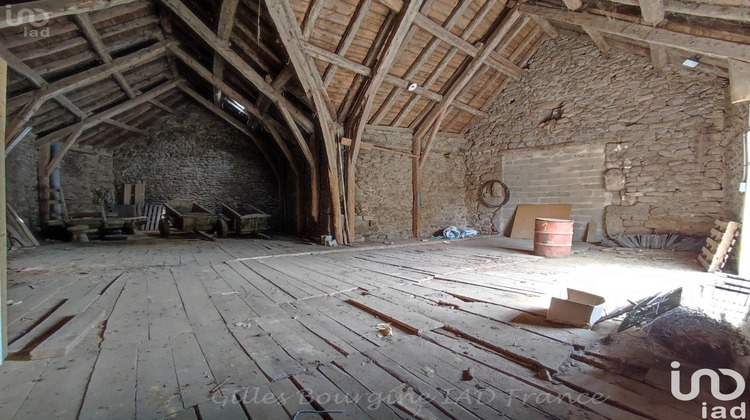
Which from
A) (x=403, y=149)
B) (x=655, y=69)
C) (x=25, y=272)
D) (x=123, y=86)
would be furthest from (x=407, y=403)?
(x=123, y=86)

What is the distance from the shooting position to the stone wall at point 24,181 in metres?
6.66

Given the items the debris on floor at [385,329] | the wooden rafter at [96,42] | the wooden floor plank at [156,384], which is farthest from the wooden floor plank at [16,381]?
the wooden rafter at [96,42]

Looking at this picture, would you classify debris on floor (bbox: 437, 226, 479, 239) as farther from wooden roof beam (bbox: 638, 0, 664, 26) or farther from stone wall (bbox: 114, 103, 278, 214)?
stone wall (bbox: 114, 103, 278, 214)

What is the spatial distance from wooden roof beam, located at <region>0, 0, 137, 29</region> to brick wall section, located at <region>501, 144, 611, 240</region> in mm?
7695

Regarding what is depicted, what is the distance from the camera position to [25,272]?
3.92m

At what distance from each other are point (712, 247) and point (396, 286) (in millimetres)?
4347

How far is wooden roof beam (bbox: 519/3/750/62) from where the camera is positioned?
382 cm

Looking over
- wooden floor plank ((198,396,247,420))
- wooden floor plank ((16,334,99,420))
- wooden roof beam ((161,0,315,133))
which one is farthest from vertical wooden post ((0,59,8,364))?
wooden roof beam ((161,0,315,133))

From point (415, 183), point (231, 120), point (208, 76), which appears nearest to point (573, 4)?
point (415, 183)

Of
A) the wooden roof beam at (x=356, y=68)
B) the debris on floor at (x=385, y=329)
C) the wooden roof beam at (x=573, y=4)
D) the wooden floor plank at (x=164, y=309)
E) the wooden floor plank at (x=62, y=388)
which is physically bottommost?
the wooden floor plank at (x=164, y=309)

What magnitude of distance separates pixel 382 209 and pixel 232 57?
402 centimetres

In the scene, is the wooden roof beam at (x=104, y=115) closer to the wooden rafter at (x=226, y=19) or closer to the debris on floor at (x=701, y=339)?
the wooden rafter at (x=226, y=19)

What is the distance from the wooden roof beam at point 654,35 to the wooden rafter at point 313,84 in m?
3.82

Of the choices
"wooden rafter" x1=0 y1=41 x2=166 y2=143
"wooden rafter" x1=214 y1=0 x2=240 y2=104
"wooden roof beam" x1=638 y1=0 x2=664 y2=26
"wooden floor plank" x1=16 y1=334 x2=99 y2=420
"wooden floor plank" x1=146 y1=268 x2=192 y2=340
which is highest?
"wooden rafter" x1=214 y1=0 x2=240 y2=104
